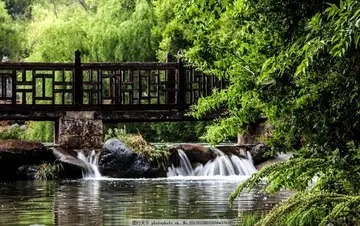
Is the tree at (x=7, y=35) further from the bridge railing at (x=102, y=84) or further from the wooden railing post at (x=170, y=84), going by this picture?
the wooden railing post at (x=170, y=84)

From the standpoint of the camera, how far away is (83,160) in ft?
60.8

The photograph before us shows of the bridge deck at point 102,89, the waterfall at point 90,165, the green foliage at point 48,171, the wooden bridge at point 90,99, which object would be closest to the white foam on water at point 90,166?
the waterfall at point 90,165

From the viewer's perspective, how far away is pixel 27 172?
17703mm

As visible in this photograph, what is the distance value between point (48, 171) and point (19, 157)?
35.0 inches

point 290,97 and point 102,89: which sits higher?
point 102,89

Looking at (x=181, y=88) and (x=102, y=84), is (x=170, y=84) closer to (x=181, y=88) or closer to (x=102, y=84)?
(x=181, y=88)

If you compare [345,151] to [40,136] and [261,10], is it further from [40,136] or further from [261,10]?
[40,136]

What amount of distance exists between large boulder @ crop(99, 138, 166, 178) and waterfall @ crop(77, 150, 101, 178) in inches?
6.0

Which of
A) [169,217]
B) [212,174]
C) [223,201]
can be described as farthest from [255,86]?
[212,174]

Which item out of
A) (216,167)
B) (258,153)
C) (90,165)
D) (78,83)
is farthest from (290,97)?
(78,83)

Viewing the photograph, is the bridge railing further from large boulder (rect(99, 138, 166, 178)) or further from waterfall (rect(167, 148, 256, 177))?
large boulder (rect(99, 138, 166, 178))

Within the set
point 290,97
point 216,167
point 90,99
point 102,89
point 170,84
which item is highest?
point 170,84

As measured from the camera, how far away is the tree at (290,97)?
5.67 meters

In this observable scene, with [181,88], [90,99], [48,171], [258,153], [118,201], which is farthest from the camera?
[181,88]
